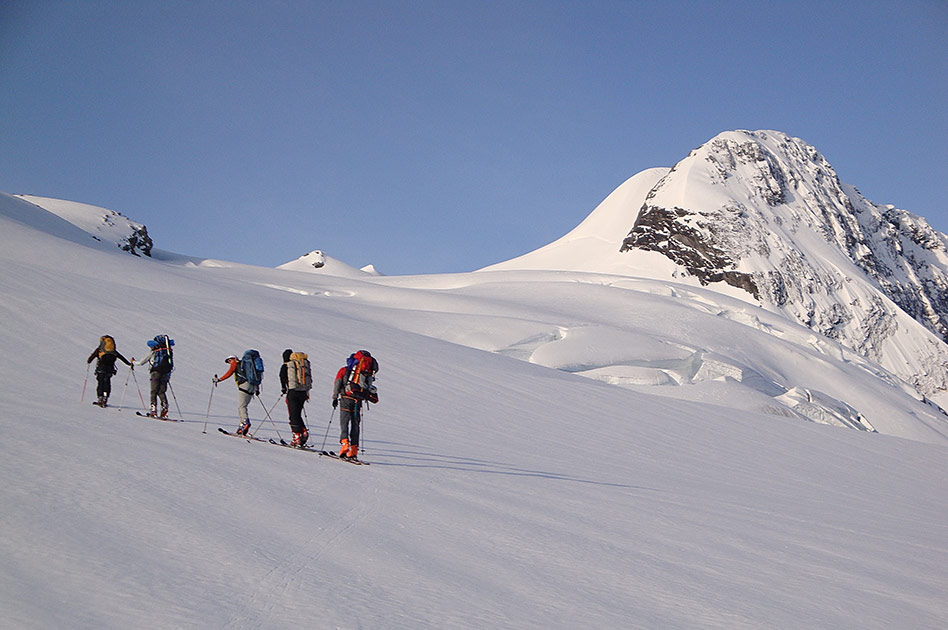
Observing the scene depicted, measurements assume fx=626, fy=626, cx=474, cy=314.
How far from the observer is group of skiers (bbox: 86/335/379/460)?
8.71 metres

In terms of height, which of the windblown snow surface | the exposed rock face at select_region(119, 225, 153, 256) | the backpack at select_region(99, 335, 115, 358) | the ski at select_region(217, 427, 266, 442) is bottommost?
the ski at select_region(217, 427, 266, 442)

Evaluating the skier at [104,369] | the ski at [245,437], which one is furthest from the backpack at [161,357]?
the ski at [245,437]

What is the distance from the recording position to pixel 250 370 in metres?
9.54

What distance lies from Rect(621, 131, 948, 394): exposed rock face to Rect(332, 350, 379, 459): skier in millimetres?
73910

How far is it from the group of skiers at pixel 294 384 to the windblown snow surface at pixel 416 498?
481 millimetres

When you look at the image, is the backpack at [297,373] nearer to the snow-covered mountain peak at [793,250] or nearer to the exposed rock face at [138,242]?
the snow-covered mountain peak at [793,250]

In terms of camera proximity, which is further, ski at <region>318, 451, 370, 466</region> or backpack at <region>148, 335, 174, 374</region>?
backpack at <region>148, 335, 174, 374</region>

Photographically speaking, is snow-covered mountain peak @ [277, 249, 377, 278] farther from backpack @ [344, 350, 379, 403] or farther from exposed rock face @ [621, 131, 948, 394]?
backpack @ [344, 350, 379, 403]

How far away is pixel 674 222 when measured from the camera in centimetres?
8588

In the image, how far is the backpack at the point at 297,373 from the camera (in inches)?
360

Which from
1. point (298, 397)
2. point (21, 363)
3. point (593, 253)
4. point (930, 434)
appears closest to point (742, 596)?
point (298, 397)

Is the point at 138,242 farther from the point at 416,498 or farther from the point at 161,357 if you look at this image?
the point at 416,498

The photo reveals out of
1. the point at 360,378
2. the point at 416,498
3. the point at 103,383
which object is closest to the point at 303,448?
the point at 360,378

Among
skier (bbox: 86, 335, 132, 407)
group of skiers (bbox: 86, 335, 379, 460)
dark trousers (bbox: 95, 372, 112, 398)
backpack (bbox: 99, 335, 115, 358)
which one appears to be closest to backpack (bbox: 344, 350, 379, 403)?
group of skiers (bbox: 86, 335, 379, 460)
